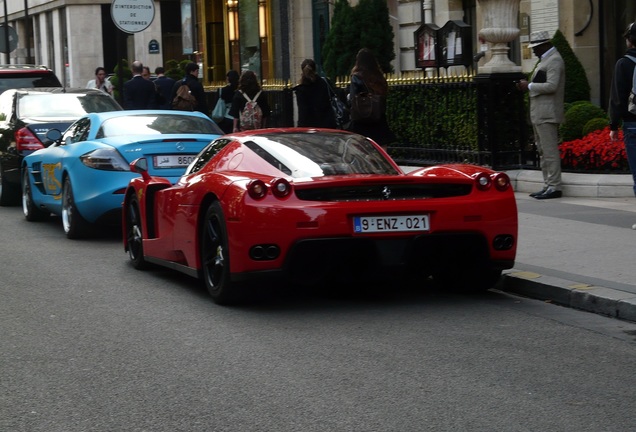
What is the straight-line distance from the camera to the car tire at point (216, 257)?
8.73 m

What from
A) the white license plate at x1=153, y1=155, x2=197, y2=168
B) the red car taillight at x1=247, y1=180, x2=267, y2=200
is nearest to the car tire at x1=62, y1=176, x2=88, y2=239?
the white license plate at x1=153, y1=155, x2=197, y2=168

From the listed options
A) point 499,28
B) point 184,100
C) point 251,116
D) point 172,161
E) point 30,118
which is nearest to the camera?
point 172,161

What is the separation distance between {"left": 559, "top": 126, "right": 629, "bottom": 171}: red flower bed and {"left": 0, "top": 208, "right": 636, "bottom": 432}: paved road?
20.7 ft

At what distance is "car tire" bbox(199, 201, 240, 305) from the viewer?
8.73 meters

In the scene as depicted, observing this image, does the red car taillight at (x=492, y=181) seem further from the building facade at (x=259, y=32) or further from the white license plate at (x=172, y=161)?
the building facade at (x=259, y=32)

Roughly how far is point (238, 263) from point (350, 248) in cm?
74

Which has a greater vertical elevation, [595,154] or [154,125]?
[154,125]

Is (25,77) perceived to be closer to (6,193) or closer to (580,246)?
(6,193)

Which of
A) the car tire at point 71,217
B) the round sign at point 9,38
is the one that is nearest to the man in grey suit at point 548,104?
the car tire at point 71,217

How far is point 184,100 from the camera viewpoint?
21375 mm

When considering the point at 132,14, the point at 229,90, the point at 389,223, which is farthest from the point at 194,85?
the point at 389,223

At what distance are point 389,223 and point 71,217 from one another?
5920 mm

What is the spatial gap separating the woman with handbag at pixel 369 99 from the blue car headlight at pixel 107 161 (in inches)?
133

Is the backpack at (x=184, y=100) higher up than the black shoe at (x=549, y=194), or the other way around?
the backpack at (x=184, y=100)
